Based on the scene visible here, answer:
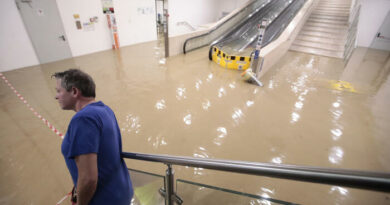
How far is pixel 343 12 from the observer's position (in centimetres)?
847

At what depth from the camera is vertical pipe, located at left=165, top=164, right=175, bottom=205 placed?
1.20m


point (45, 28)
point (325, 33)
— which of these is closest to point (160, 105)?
point (45, 28)

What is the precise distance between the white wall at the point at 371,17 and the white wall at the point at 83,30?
11785mm

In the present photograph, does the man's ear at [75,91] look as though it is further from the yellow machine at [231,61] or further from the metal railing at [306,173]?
the yellow machine at [231,61]

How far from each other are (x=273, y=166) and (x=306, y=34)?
355 inches

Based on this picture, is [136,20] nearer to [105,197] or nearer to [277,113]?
[277,113]

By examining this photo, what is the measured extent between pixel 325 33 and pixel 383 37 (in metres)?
3.37

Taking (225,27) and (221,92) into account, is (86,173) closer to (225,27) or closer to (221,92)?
(221,92)

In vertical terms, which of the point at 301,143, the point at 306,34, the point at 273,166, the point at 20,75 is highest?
the point at 273,166

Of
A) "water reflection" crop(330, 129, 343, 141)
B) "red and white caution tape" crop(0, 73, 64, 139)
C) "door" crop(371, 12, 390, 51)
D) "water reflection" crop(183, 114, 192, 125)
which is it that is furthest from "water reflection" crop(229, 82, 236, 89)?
"door" crop(371, 12, 390, 51)

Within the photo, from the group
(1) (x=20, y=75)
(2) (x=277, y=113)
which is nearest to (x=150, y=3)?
(1) (x=20, y=75)

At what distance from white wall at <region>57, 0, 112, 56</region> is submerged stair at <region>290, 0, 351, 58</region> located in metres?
7.99

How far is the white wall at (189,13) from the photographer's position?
9820 millimetres

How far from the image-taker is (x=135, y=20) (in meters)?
8.00
